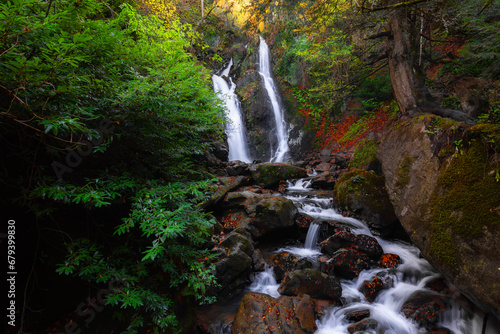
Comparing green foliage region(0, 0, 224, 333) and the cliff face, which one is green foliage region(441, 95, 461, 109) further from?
green foliage region(0, 0, 224, 333)

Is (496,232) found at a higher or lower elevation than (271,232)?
higher

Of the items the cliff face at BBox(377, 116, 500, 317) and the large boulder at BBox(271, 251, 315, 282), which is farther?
the large boulder at BBox(271, 251, 315, 282)

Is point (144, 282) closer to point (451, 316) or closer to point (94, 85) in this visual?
point (94, 85)

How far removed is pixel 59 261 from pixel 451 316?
19.6 ft

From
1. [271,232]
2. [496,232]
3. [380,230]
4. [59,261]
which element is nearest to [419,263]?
[380,230]

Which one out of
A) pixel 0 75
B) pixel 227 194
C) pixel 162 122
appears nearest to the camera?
pixel 0 75

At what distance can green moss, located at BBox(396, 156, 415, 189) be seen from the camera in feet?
15.4

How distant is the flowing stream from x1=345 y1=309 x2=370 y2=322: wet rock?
0.07 metres

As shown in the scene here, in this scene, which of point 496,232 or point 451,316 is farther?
point 451,316

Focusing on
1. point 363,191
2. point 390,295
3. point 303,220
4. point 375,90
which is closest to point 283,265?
point 303,220

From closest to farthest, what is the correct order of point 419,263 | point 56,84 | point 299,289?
1. point 56,84
2. point 299,289
3. point 419,263

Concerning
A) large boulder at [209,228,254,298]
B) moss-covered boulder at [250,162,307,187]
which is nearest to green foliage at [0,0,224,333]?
large boulder at [209,228,254,298]

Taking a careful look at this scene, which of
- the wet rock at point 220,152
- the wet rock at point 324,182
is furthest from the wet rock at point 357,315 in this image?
the wet rock at point 220,152

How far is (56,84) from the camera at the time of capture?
1873 millimetres
